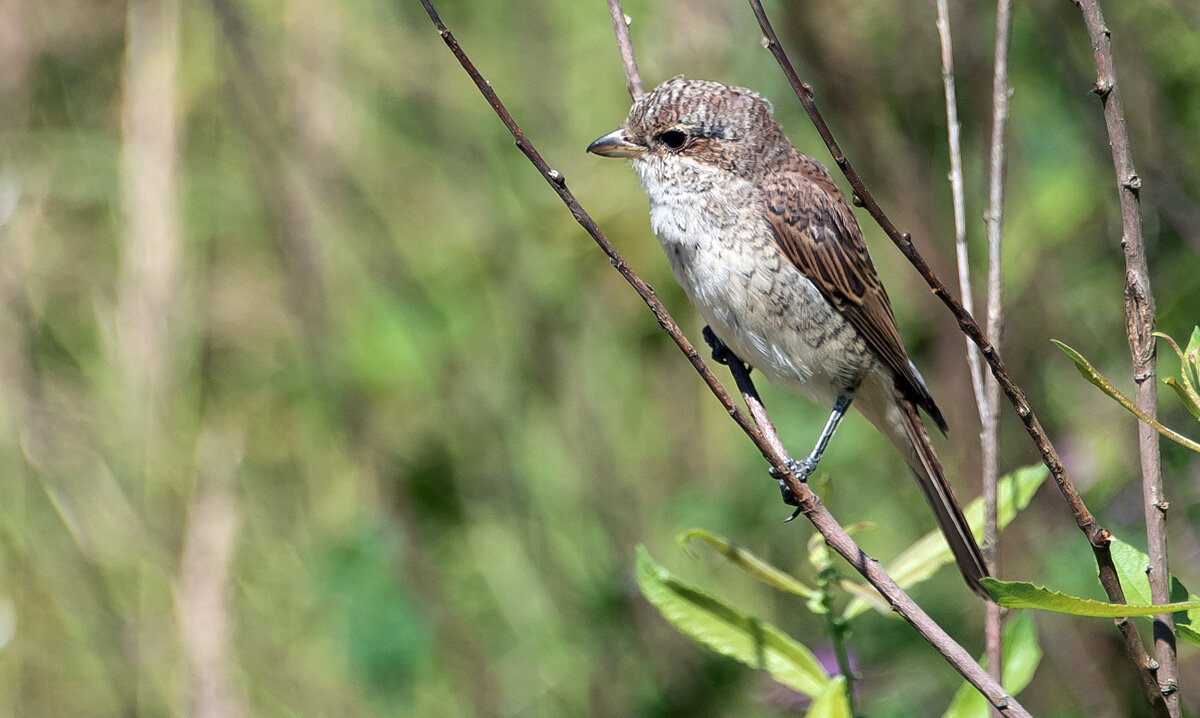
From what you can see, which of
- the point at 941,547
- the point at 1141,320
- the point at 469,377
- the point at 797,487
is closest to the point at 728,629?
the point at 797,487

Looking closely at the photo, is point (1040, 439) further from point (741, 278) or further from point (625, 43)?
point (741, 278)

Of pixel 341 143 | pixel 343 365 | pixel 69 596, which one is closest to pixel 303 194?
pixel 341 143

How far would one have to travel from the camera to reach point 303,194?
4387 millimetres

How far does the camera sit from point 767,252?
2881 millimetres

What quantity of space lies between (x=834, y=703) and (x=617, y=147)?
1.61 meters

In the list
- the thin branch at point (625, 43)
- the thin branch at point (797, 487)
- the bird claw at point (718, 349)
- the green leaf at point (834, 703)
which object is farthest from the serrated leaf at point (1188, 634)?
the bird claw at point (718, 349)

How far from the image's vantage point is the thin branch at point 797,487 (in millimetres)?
1570

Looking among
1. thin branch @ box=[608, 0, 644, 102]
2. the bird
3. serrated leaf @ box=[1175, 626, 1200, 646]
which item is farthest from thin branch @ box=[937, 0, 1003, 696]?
the bird

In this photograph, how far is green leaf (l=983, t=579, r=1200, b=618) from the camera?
1.37m

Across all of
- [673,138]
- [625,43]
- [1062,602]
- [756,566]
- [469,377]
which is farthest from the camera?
[469,377]

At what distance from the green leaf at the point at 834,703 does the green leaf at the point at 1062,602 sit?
1.56ft

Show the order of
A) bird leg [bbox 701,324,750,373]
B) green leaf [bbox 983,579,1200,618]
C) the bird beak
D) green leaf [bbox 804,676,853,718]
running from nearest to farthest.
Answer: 1. green leaf [bbox 983,579,1200,618]
2. green leaf [bbox 804,676,853,718]
3. the bird beak
4. bird leg [bbox 701,324,750,373]

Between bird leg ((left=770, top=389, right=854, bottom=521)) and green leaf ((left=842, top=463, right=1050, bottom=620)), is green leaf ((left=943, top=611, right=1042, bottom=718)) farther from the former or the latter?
bird leg ((left=770, top=389, right=854, bottom=521))

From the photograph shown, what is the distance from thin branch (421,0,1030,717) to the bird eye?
3.98ft
